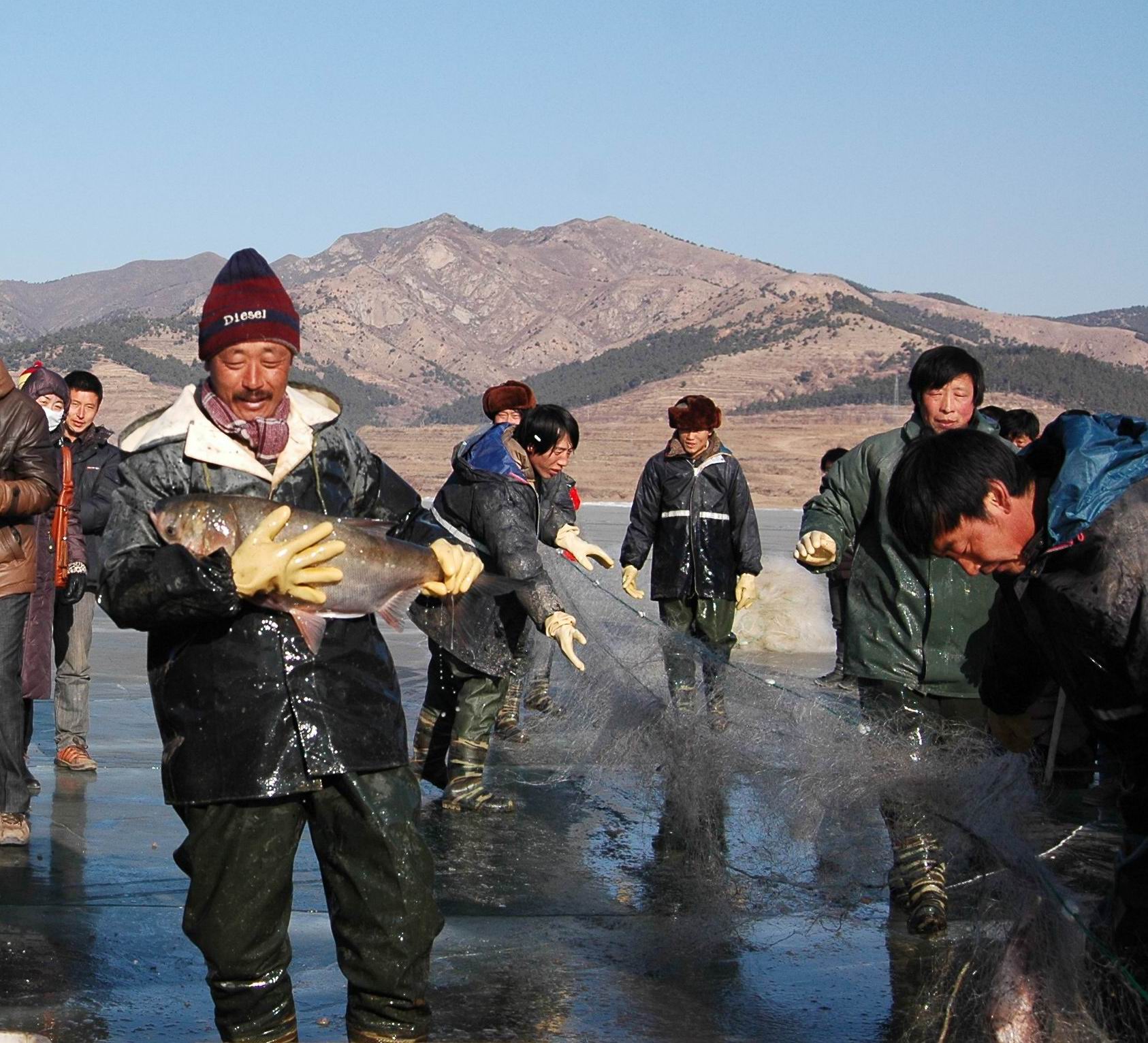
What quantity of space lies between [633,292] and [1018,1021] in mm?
195060

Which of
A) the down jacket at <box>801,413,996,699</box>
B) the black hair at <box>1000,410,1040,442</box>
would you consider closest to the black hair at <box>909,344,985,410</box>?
the down jacket at <box>801,413,996,699</box>

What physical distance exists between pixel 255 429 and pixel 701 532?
5310mm

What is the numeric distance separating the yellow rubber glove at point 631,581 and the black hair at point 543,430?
211 cm

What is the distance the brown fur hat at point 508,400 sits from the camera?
7.82 m

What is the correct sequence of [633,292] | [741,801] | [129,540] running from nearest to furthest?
[129,540] → [741,801] → [633,292]

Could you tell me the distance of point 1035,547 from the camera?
309cm

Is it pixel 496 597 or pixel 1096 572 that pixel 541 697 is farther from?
pixel 1096 572

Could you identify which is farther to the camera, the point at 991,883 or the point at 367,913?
the point at 991,883

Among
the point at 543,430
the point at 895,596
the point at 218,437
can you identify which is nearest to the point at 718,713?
the point at 895,596

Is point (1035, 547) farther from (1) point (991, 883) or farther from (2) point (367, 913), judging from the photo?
(2) point (367, 913)

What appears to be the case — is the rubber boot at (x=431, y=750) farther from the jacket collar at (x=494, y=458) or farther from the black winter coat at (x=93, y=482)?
the black winter coat at (x=93, y=482)

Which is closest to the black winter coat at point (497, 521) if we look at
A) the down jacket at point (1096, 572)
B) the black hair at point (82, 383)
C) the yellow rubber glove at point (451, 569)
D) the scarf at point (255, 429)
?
the black hair at point (82, 383)

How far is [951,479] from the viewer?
10.3ft

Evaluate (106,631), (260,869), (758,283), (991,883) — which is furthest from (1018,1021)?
(758,283)
